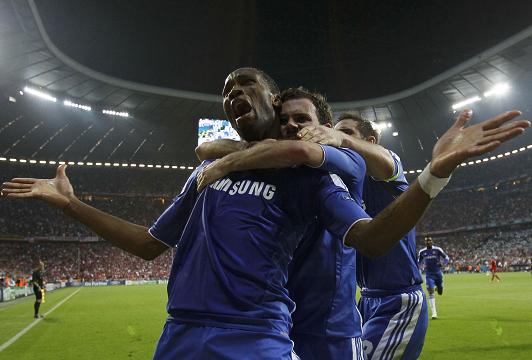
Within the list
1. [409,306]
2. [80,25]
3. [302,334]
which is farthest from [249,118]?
[80,25]

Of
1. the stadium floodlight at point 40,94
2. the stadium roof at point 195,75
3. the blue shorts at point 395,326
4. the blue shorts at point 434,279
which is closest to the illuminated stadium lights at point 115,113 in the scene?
the stadium roof at point 195,75

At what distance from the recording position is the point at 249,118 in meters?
2.42

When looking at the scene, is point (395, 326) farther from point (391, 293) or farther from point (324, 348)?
point (324, 348)

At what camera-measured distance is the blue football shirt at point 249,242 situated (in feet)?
6.20

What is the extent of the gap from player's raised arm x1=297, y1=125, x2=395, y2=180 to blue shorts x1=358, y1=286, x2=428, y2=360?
107 cm

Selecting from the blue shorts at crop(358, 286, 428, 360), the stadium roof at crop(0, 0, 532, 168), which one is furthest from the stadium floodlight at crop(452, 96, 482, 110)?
the blue shorts at crop(358, 286, 428, 360)

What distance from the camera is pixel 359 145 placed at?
2.96 metres

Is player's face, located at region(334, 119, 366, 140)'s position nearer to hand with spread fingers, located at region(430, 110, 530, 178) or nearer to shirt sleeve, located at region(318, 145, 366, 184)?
shirt sleeve, located at region(318, 145, 366, 184)

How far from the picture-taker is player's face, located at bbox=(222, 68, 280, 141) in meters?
2.41

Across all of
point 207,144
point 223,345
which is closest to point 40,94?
point 207,144

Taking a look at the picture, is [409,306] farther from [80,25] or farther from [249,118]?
[80,25]

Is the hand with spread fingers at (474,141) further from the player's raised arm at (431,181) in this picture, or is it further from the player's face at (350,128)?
the player's face at (350,128)

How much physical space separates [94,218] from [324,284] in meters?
1.32

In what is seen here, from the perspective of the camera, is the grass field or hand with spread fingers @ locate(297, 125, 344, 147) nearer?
hand with spread fingers @ locate(297, 125, 344, 147)
